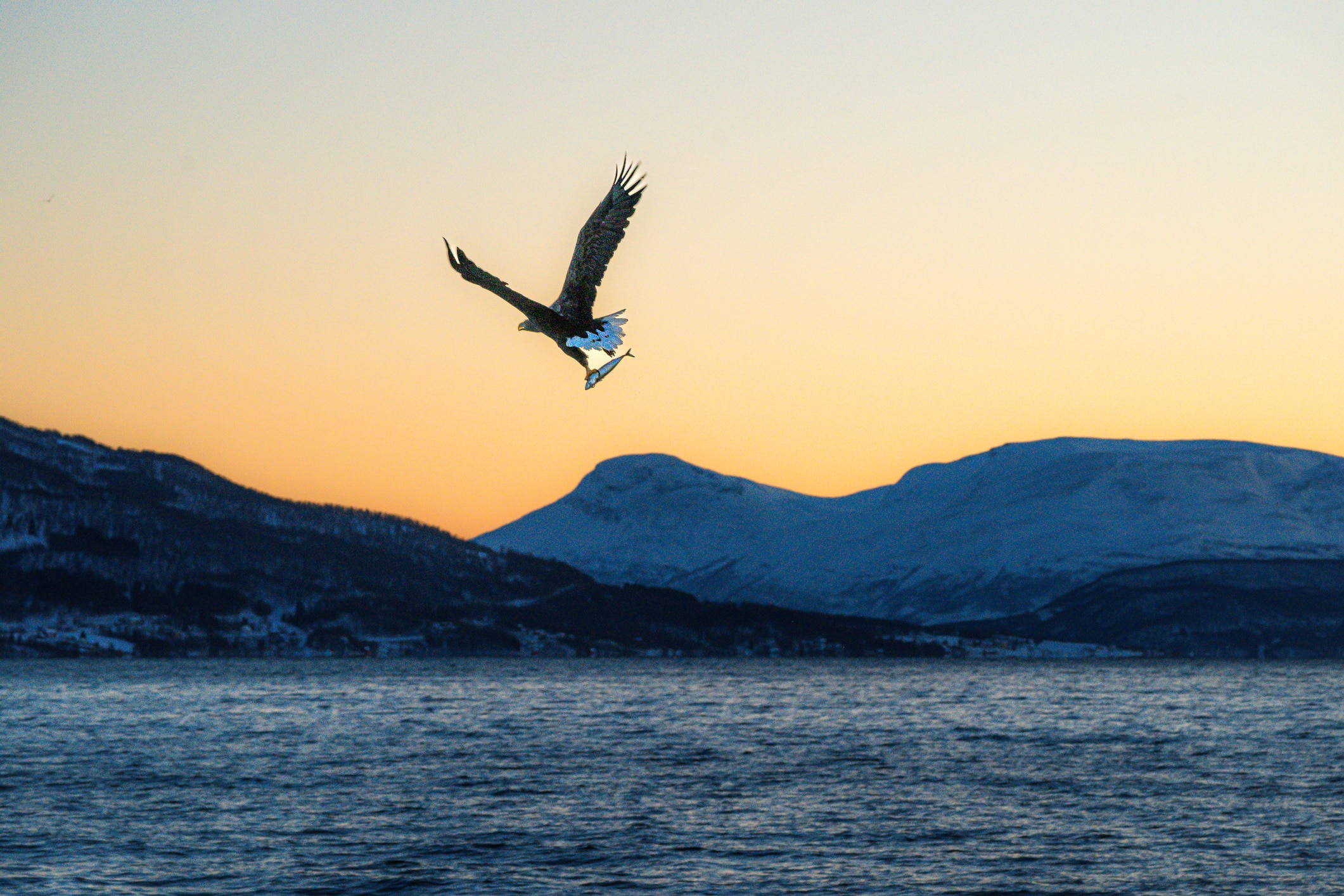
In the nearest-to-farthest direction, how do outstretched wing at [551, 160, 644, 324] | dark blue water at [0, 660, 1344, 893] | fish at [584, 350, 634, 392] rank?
fish at [584, 350, 634, 392] → outstretched wing at [551, 160, 644, 324] → dark blue water at [0, 660, 1344, 893]

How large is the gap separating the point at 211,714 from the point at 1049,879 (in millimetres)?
123981

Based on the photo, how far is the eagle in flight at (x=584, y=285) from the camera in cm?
2316

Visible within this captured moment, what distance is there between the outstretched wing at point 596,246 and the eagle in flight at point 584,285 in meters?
0.01

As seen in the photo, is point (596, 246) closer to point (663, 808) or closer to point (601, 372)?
point (601, 372)

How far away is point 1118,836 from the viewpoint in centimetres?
7356

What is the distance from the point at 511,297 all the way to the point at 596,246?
2483mm

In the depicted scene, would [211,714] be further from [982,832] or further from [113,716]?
[982,832]

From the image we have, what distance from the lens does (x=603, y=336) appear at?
23.3m

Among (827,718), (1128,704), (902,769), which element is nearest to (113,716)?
(827,718)

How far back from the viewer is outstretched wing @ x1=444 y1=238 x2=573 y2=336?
23.0 metres

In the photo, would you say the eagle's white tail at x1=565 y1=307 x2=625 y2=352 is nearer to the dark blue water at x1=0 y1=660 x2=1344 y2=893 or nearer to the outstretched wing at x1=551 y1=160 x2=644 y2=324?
the outstretched wing at x1=551 y1=160 x2=644 y2=324

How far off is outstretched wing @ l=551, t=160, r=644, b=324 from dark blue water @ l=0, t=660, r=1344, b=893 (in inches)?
1533

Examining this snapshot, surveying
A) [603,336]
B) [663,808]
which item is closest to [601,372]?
[603,336]

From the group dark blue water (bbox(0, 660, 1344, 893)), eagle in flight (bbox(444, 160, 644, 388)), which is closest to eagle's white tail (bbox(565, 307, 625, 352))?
eagle in flight (bbox(444, 160, 644, 388))
